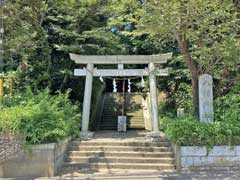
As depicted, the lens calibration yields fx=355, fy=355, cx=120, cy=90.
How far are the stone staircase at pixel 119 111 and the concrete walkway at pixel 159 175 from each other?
10.3 m

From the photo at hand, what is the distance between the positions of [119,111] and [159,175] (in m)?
14.7

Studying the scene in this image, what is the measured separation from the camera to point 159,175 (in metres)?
9.48

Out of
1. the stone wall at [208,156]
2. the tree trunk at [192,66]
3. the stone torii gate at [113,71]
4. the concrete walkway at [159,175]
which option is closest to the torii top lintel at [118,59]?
the stone torii gate at [113,71]

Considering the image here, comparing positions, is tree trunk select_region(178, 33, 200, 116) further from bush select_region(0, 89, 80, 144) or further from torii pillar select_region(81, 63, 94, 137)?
bush select_region(0, 89, 80, 144)

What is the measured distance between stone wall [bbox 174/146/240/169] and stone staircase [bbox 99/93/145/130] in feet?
34.0

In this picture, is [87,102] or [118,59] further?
[118,59]

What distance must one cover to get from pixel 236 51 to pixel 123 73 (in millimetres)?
5163

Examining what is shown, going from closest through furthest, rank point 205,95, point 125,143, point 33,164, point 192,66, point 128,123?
point 33,164 → point 205,95 → point 125,143 → point 192,66 → point 128,123

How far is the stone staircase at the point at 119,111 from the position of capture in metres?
21.2

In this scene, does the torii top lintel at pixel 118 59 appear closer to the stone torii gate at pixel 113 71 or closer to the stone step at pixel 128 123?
A: the stone torii gate at pixel 113 71

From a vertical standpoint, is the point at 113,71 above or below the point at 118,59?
below

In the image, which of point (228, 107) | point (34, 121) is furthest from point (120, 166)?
point (228, 107)

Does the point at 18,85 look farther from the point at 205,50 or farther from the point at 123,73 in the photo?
the point at 205,50

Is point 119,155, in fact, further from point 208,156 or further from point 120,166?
point 208,156
